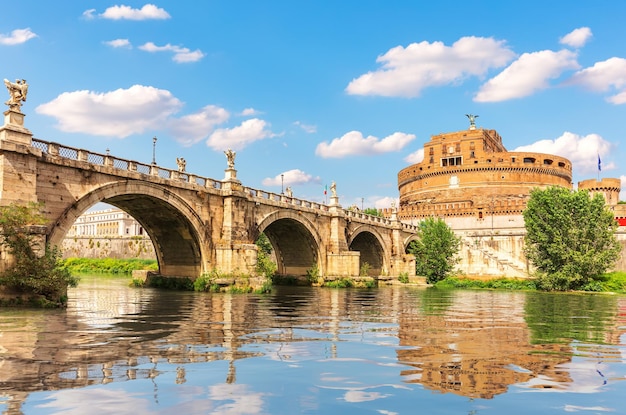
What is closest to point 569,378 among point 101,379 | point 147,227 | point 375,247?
point 101,379

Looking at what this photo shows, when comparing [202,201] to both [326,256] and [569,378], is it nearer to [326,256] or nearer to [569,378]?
[326,256]

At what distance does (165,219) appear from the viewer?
39.0 metres

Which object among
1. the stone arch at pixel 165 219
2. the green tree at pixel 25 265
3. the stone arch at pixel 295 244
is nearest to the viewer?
the green tree at pixel 25 265

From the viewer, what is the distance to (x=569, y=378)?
9.87 meters

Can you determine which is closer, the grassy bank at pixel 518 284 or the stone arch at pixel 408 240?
the grassy bank at pixel 518 284

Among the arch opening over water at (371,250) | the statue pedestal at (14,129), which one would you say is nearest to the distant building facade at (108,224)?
the arch opening over water at (371,250)

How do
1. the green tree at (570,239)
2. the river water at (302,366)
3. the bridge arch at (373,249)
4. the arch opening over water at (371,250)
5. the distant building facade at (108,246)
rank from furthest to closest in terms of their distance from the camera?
the distant building facade at (108,246)
the arch opening over water at (371,250)
the bridge arch at (373,249)
the green tree at (570,239)
the river water at (302,366)

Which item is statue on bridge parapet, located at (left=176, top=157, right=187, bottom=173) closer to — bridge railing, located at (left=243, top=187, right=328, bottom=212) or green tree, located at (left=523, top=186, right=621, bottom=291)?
bridge railing, located at (left=243, top=187, right=328, bottom=212)

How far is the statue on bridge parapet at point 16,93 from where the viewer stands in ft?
81.9

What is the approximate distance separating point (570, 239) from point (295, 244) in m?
26.8

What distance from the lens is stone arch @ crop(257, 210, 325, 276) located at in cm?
5144

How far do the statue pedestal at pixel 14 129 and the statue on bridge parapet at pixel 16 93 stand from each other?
300 mm

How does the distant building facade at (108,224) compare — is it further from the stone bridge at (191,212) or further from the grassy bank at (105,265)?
the stone bridge at (191,212)

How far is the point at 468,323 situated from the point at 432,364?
9.80 m
